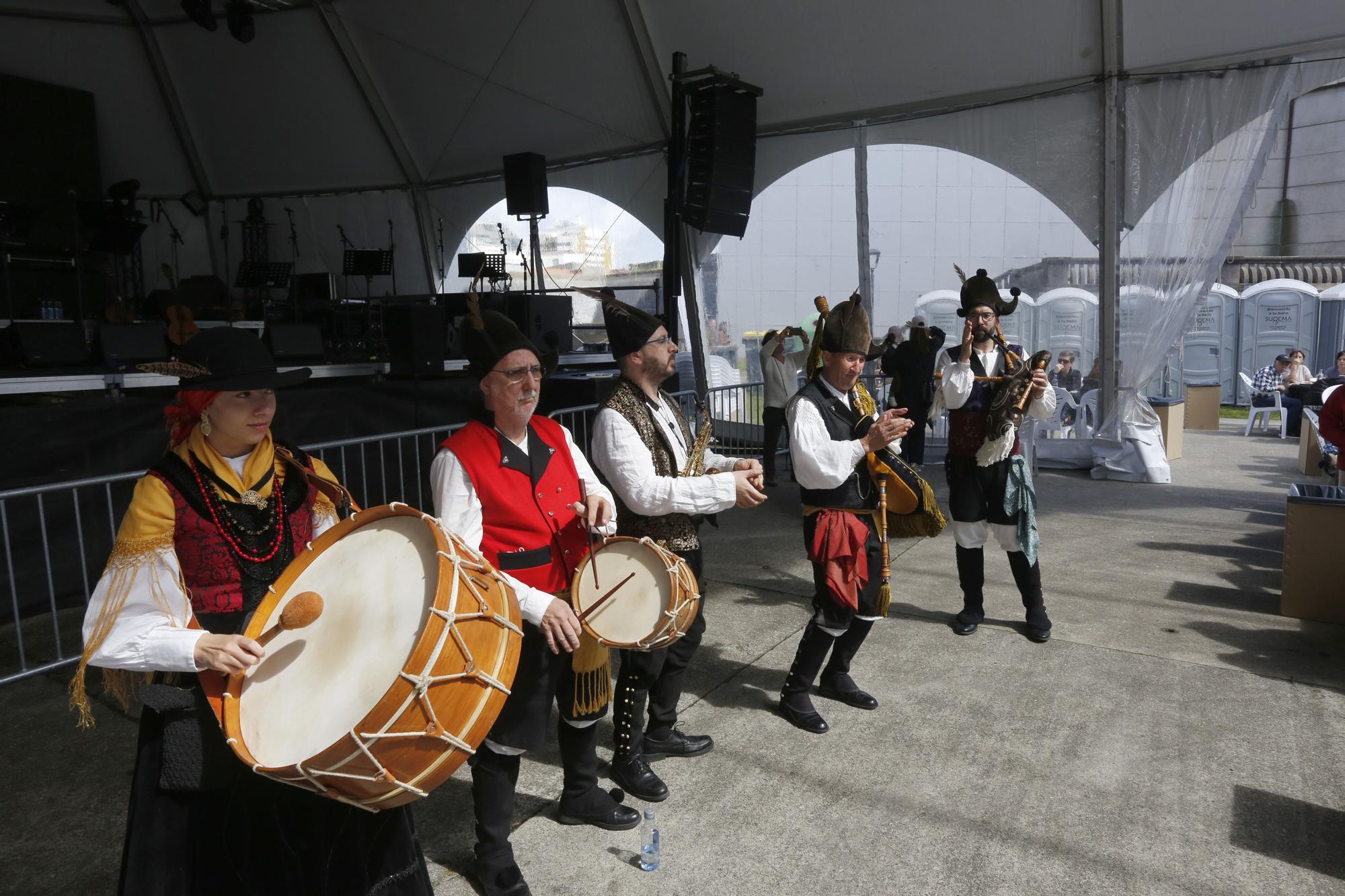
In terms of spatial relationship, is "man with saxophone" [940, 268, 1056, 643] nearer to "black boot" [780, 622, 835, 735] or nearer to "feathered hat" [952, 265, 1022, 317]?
"feathered hat" [952, 265, 1022, 317]

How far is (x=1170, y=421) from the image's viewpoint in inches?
385

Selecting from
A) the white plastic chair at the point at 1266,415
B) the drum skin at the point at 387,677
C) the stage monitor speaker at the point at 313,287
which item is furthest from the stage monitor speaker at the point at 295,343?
the white plastic chair at the point at 1266,415

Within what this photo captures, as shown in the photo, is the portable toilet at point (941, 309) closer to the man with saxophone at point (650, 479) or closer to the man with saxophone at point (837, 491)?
the man with saxophone at point (837, 491)

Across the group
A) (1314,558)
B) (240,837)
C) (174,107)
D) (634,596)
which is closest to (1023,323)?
(1314,558)

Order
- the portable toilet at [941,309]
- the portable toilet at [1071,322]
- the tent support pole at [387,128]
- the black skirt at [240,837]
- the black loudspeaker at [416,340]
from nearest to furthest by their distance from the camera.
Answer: the black skirt at [240,837]
the black loudspeaker at [416,340]
the portable toilet at [1071,322]
the portable toilet at [941,309]
the tent support pole at [387,128]

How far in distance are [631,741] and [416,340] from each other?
16.7 ft

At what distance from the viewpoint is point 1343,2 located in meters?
6.99

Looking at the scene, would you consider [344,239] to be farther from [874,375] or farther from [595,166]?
[874,375]

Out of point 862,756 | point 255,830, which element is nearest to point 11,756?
point 255,830

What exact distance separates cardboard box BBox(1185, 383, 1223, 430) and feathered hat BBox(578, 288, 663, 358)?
41.4 feet

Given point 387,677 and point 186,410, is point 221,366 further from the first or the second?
point 387,677

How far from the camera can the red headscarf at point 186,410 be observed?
1.88 m

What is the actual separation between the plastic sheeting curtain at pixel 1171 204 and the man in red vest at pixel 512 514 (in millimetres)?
7749

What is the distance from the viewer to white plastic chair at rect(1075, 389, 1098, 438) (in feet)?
29.8
